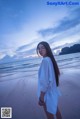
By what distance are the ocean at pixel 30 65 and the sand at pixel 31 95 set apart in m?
0.03

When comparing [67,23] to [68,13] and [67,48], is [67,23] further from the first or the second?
[67,48]

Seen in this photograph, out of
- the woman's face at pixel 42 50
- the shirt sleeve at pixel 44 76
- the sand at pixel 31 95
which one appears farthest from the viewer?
the sand at pixel 31 95

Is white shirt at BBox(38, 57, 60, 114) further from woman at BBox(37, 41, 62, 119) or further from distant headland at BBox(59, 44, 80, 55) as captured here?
distant headland at BBox(59, 44, 80, 55)

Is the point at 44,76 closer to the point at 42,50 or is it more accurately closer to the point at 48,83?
the point at 48,83

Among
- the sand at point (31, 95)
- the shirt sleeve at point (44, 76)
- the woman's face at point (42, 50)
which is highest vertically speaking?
the woman's face at point (42, 50)

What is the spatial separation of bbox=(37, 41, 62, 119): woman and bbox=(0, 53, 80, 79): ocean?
21cm

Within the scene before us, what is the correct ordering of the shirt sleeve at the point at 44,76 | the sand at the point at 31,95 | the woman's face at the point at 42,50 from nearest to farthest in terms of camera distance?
the shirt sleeve at the point at 44,76, the woman's face at the point at 42,50, the sand at the point at 31,95

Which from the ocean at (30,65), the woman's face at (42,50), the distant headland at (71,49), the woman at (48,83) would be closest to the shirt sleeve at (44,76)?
the woman at (48,83)

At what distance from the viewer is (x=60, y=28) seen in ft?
7.52

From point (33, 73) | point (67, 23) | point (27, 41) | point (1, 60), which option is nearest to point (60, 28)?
point (67, 23)

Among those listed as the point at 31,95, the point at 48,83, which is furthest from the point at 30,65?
the point at 48,83

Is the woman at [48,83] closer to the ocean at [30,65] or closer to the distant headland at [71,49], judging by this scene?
the ocean at [30,65]

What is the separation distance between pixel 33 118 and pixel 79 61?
2.42 ft

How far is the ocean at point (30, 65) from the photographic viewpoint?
2.25 m
